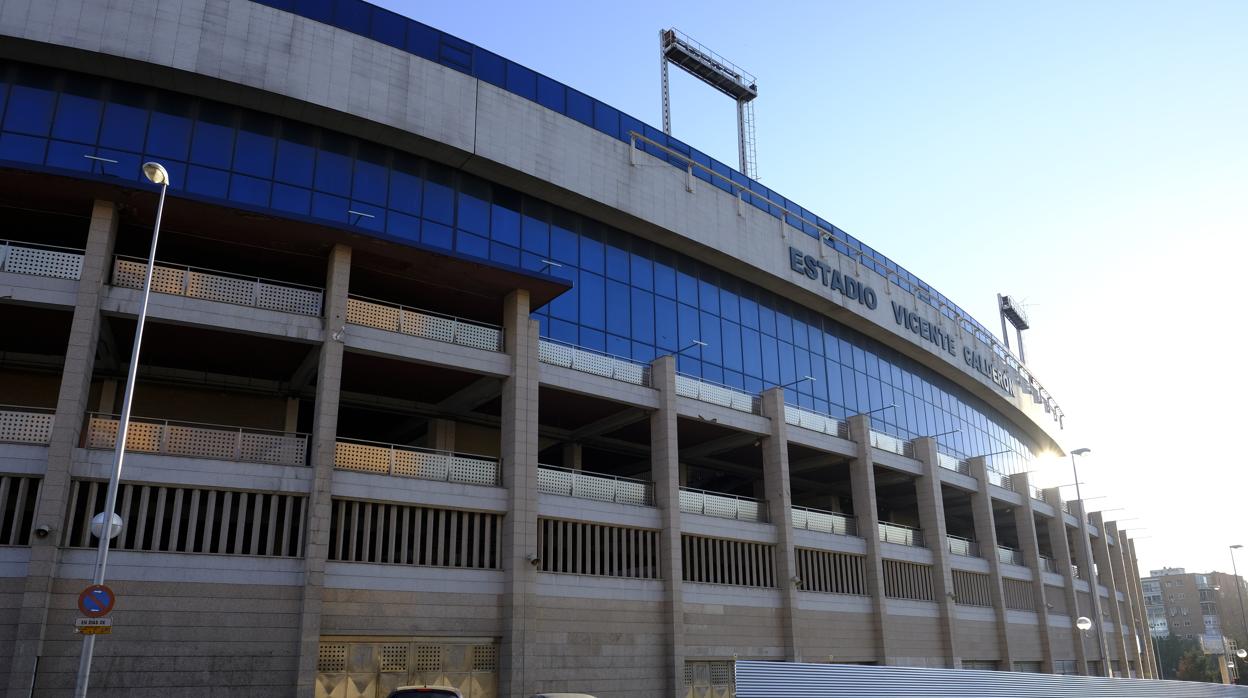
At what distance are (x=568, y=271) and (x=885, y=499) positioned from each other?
2675cm

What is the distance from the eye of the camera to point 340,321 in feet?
88.1

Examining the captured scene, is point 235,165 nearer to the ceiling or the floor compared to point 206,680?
nearer to the ceiling

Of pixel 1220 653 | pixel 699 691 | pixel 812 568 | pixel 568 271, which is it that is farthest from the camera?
pixel 1220 653

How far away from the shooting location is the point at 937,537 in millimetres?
45156

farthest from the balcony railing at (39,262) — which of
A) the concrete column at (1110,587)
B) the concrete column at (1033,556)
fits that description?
the concrete column at (1110,587)

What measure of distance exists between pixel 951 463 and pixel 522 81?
30.0 metres

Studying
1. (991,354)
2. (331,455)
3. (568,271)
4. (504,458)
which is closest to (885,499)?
(991,354)

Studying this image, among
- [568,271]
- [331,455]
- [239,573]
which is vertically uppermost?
[568,271]

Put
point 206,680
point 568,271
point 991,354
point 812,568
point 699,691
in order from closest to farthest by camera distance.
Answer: point 206,680 → point 699,691 → point 568,271 → point 812,568 → point 991,354

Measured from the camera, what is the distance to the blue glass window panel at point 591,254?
36219mm

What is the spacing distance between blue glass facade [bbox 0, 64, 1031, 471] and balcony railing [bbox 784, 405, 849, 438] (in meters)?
1.64

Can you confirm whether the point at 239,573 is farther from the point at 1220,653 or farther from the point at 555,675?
the point at 1220,653

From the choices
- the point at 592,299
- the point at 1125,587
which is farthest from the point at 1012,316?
the point at 592,299

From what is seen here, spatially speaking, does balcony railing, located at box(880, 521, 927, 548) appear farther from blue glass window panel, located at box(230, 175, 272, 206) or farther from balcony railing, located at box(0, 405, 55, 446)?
balcony railing, located at box(0, 405, 55, 446)
